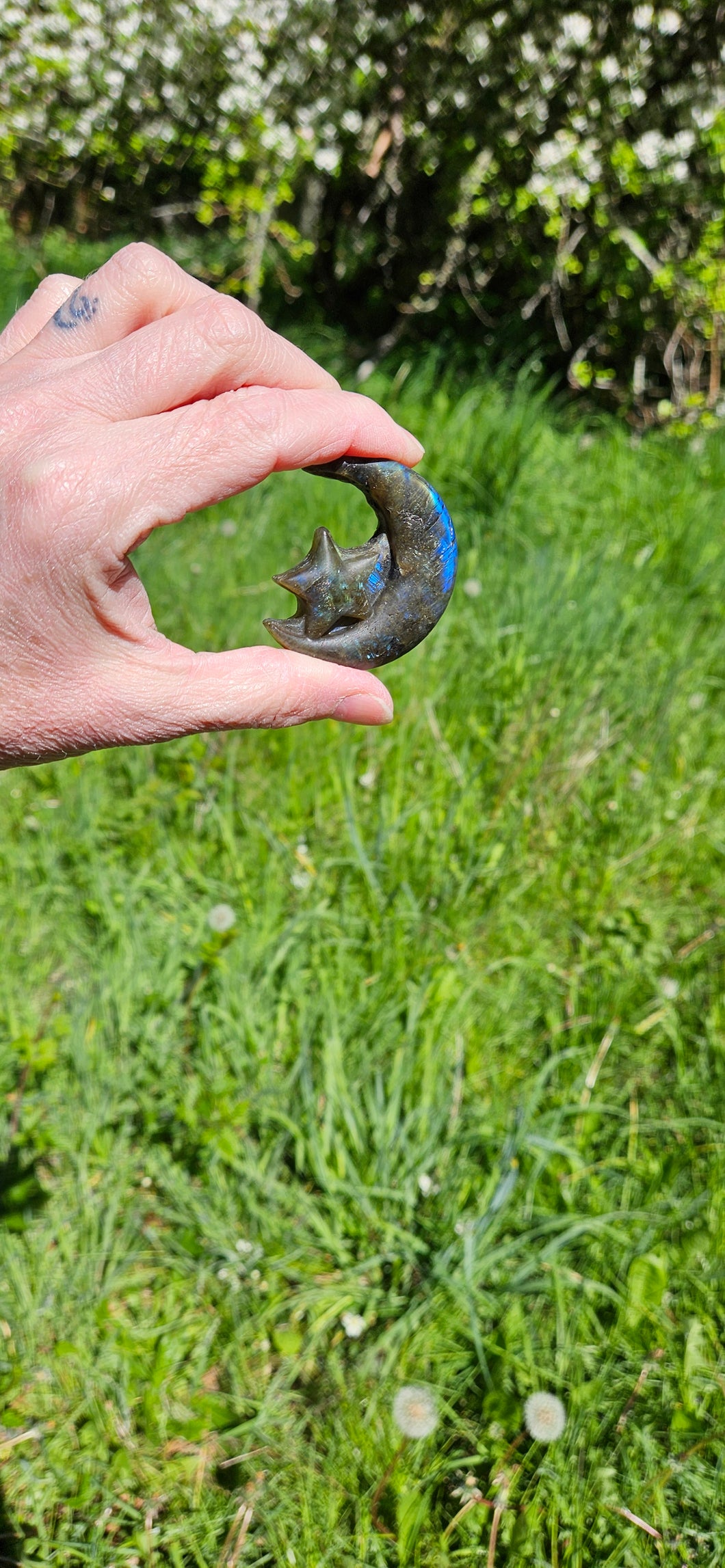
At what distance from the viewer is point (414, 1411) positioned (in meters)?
1.59

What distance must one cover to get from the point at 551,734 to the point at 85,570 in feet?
6.82

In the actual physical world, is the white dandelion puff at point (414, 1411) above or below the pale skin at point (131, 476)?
below

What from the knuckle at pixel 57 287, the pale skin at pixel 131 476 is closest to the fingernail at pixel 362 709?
the pale skin at pixel 131 476

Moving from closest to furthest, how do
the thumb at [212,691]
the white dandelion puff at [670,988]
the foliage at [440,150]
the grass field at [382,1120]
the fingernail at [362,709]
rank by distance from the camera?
the thumb at [212,691], the fingernail at [362,709], the grass field at [382,1120], the white dandelion puff at [670,988], the foliage at [440,150]

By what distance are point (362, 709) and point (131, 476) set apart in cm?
43

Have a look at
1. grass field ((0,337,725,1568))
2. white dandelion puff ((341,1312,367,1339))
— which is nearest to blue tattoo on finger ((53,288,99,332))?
grass field ((0,337,725,1568))

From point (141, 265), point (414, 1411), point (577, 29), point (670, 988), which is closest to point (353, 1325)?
point (414, 1411)

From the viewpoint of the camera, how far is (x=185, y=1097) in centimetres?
202

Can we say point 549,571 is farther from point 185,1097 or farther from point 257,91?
point 257,91

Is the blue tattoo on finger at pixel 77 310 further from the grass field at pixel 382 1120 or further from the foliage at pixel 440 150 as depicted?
the foliage at pixel 440 150

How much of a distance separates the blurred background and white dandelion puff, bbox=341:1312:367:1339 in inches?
0.4

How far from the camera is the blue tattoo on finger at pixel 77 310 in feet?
3.91

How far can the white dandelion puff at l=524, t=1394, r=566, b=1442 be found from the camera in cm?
155

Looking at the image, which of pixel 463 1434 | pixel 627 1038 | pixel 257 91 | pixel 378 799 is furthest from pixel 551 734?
pixel 257 91
